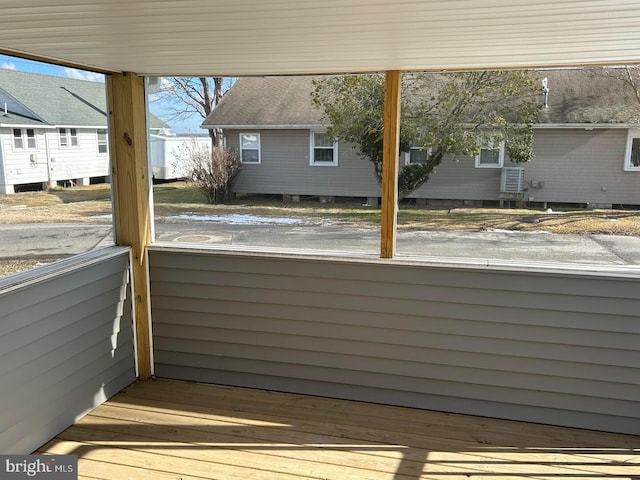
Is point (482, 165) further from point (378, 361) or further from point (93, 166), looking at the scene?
point (93, 166)

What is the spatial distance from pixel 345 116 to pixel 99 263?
182cm

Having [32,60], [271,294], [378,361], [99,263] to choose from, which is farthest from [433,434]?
[32,60]

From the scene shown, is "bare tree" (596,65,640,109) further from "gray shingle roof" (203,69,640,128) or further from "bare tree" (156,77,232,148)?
"bare tree" (156,77,232,148)

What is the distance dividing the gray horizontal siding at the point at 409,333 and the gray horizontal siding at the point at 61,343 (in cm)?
31

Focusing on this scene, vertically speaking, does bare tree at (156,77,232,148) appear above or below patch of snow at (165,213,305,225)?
above

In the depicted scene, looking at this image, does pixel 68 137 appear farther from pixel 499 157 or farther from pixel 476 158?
pixel 499 157

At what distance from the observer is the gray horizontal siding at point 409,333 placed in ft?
9.50

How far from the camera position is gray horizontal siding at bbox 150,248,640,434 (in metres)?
2.90

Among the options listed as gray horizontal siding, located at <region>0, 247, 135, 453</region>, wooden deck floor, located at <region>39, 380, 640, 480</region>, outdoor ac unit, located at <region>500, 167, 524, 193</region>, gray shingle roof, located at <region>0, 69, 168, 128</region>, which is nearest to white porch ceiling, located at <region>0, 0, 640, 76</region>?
gray shingle roof, located at <region>0, 69, 168, 128</region>

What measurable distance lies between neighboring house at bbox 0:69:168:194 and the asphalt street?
11.3 inches

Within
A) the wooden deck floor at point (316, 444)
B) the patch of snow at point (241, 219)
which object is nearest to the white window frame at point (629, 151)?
the wooden deck floor at point (316, 444)

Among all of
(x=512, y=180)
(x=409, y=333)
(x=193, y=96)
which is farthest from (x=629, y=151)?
(x=193, y=96)

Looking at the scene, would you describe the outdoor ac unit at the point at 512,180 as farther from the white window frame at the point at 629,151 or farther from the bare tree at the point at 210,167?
the bare tree at the point at 210,167

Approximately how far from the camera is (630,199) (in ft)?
9.52
